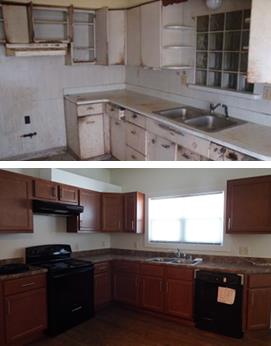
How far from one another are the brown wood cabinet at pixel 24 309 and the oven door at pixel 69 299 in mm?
75

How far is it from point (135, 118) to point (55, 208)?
134 centimetres

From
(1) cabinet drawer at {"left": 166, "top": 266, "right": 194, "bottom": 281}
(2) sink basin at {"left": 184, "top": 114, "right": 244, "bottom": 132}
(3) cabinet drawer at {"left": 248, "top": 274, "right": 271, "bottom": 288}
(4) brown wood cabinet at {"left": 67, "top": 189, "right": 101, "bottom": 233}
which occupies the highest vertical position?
(2) sink basin at {"left": 184, "top": 114, "right": 244, "bottom": 132}

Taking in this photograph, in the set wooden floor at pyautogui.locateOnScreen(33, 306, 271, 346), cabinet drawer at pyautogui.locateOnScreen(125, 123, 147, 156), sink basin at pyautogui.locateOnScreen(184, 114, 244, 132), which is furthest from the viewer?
cabinet drawer at pyautogui.locateOnScreen(125, 123, 147, 156)

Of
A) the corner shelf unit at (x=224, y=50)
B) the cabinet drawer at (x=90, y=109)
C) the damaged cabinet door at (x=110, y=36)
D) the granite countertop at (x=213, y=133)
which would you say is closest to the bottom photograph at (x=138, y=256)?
the granite countertop at (x=213, y=133)

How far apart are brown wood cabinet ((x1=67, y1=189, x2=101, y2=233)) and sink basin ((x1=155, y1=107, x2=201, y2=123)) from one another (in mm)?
1306

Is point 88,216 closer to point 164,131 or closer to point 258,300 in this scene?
point 164,131

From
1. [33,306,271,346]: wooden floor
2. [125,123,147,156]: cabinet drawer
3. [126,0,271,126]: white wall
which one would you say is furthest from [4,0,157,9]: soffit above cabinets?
[33,306,271,346]: wooden floor

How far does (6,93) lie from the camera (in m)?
3.85

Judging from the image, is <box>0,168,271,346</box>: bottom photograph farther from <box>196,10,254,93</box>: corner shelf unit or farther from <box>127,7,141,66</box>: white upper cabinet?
<box>127,7,141,66</box>: white upper cabinet

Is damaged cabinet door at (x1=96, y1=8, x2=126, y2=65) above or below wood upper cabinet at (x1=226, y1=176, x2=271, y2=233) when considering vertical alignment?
above

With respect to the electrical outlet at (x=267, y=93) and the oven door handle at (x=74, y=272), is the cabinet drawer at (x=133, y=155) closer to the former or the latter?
the oven door handle at (x=74, y=272)

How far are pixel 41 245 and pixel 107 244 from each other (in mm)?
1423

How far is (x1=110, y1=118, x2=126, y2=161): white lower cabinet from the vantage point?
398cm

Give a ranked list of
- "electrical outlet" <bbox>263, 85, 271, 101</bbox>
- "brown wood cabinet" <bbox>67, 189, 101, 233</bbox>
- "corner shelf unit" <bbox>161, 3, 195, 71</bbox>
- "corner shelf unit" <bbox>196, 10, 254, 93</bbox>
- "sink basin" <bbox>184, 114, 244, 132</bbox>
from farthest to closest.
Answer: "brown wood cabinet" <bbox>67, 189, 101, 233</bbox> < "corner shelf unit" <bbox>161, 3, 195, 71</bbox> < "sink basin" <bbox>184, 114, 244, 132</bbox> < "corner shelf unit" <bbox>196, 10, 254, 93</bbox> < "electrical outlet" <bbox>263, 85, 271, 101</bbox>
